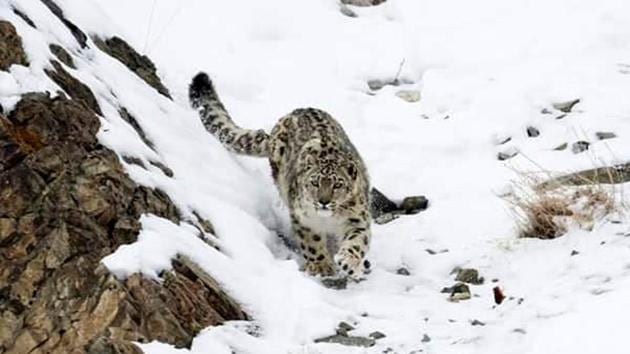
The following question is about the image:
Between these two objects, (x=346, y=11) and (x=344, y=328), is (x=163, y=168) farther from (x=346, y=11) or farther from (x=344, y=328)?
(x=346, y=11)

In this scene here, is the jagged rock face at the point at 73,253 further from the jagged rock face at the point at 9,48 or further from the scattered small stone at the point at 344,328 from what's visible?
the scattered small stone at the point at 344,328

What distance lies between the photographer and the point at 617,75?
419 inches

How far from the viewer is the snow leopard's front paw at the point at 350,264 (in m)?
8.12

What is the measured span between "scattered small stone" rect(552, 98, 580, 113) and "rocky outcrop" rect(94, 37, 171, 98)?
3.49m

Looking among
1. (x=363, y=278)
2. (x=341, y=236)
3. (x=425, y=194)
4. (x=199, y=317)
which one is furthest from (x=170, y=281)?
(x=425, y=194)

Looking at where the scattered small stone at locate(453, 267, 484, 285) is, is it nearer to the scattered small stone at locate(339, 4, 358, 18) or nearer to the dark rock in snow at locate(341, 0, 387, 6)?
the scattered small stone at locate(339, 4, 358, 18)

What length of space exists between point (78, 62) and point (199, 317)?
8.04 ft

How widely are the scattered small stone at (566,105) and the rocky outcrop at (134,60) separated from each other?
3488 mm

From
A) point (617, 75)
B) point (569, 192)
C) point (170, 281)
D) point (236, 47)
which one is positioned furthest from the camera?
point (236, 47)

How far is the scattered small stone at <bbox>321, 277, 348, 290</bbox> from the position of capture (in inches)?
311

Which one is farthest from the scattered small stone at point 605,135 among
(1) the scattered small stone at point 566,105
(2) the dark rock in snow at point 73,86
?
(2) the dark rock in snow at point 73,86

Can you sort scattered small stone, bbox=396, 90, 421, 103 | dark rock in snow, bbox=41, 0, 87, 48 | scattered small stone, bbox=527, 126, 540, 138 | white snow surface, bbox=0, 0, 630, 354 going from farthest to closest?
1. scattered small stone, bbox=396, 90, 421, 103
2. scattered small stone, bbox=527, 126, 540, 138
3. dark rock in snow, bbox=41, 0, 87, 48
4. white snow surface, bbox=0, 0, 630, 354

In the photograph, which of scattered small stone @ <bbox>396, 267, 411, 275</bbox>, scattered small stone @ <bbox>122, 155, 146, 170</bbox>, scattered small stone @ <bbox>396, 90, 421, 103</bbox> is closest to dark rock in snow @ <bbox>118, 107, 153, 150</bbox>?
scattered small stone @ <bbox>122, 155, 146, 170</bbox>

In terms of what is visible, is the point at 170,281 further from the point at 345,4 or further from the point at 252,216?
the point at 345,4
